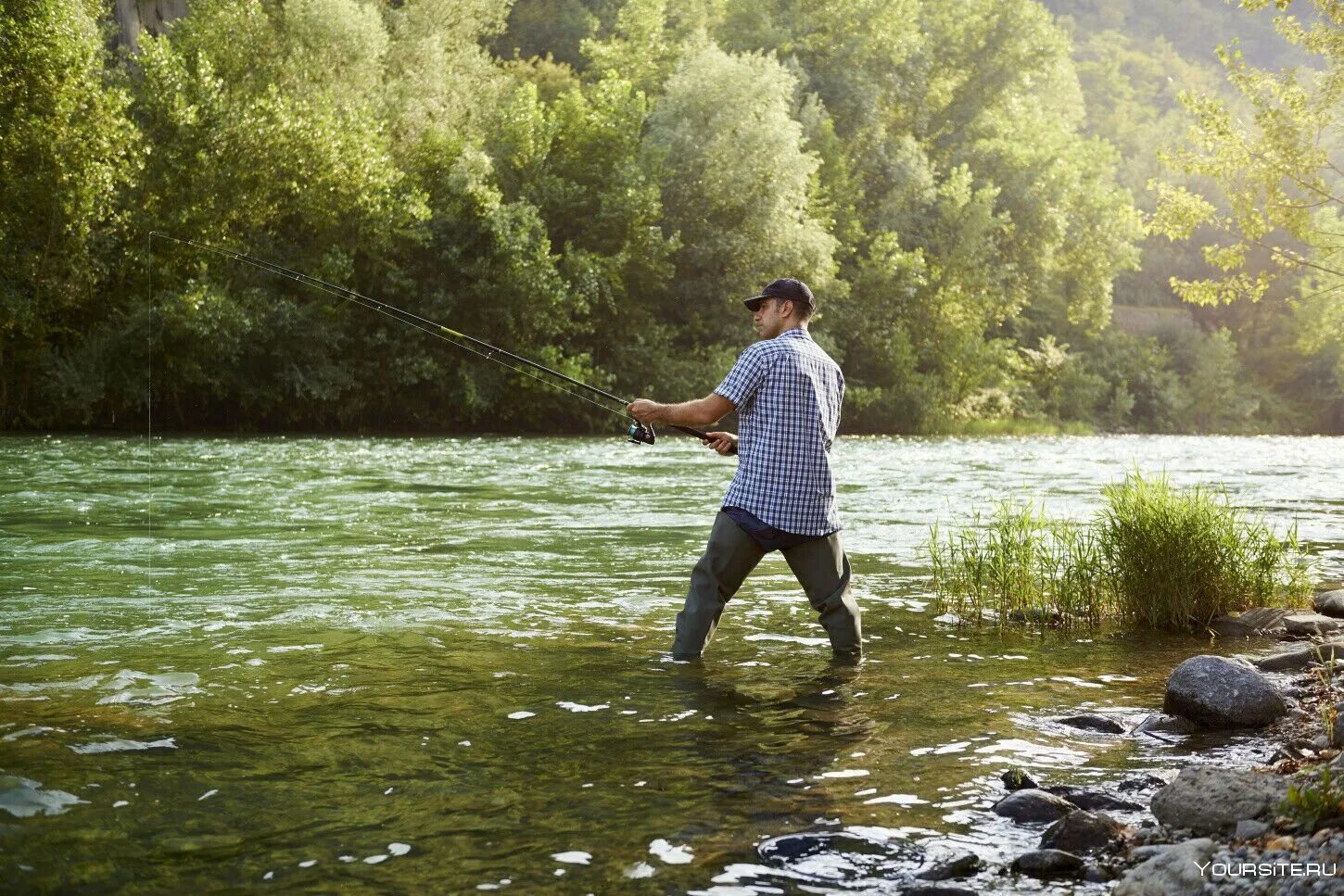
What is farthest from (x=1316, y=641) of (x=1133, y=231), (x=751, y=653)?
(x=1133, y=231)

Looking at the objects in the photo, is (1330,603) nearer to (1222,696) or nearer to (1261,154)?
(1222,696)

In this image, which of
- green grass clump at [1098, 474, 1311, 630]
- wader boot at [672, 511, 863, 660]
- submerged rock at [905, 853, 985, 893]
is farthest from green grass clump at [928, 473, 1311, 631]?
submerged rock at [905, 853, 985, 893]

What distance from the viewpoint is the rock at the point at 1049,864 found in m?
4.15

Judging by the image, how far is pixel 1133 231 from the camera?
56531 mm

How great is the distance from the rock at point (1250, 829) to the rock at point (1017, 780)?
3.00ft

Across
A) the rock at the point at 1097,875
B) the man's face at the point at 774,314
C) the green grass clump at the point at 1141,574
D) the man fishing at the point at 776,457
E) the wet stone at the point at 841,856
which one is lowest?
the wet stone at the point at 841,856

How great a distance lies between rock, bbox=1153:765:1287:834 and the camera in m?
4.40

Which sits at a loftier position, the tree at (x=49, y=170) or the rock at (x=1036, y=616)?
the tree at (x=49, y=170)

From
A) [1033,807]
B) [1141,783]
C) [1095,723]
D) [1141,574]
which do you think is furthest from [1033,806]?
[1141,574]

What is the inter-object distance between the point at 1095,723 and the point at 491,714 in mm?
2746

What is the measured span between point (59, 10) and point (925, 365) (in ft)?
106

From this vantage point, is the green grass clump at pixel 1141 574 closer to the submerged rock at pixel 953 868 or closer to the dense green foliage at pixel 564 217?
the submerged rock at pixel 953 868

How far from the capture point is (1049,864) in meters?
4.17

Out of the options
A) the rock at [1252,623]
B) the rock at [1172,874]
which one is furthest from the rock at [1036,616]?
the rock at [1172,874]
